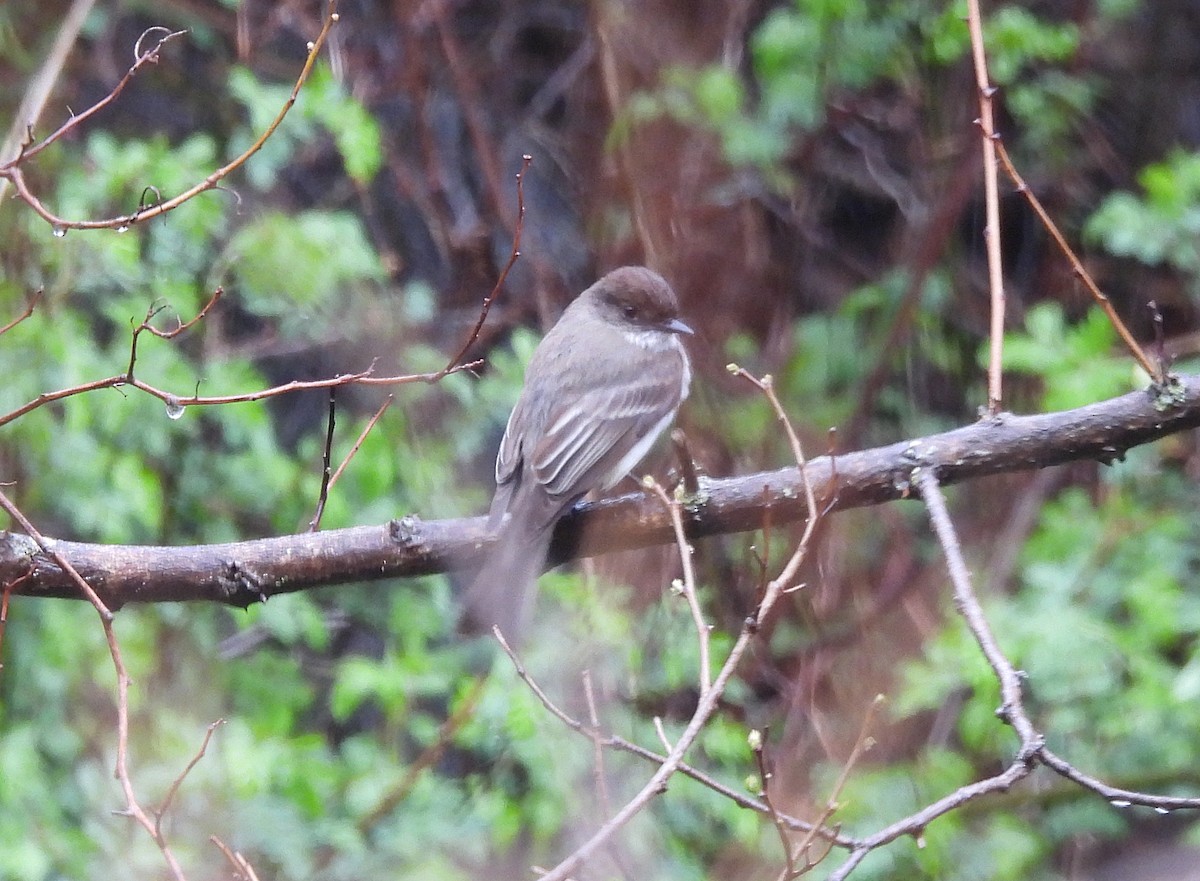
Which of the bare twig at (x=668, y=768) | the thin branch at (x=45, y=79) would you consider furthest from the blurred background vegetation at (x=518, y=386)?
the bare twig at (x=668, y=768)

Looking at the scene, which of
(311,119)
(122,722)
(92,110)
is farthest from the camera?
(311,119)

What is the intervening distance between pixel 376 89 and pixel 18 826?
3.08 metres

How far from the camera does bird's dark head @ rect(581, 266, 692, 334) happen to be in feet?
12.9

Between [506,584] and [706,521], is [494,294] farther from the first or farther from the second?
[506,584]

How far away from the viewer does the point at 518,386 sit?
15.8ft

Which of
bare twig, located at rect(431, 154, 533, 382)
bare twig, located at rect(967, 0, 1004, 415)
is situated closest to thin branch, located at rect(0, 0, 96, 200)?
bare twig, located at rect(431, 154, 533, 382)

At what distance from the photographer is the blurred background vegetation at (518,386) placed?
412cm

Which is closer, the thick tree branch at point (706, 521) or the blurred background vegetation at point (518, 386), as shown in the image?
the thick tree branch at point (706, 521)

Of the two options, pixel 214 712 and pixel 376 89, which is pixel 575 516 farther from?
pixel 376 89

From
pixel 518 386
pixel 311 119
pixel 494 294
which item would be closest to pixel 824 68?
pixel 518 386

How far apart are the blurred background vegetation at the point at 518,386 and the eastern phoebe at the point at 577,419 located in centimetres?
57

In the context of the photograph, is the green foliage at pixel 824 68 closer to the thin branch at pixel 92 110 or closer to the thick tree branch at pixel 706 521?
the thick tree branch at pixel 706 521

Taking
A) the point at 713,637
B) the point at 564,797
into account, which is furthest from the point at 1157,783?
the point at 564,797

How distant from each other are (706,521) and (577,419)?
926mm
